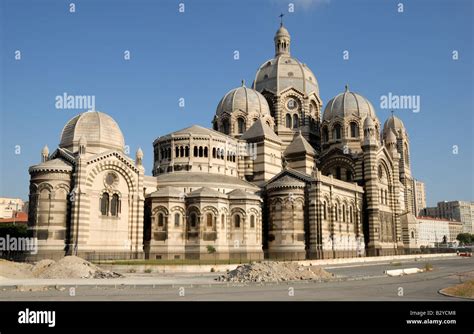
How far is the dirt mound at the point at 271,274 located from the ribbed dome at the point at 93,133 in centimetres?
2892

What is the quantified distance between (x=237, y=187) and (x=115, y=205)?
15919 mm

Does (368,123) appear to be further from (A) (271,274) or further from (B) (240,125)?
(A) (271,274)

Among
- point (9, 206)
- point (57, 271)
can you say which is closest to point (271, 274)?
point (57, 271)

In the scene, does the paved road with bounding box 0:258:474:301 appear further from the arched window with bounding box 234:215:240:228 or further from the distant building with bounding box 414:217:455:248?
the distant building with bounding box 414:217:455:248

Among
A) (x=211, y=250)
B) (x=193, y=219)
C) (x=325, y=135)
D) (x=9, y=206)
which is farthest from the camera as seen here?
(x=9, y=206)

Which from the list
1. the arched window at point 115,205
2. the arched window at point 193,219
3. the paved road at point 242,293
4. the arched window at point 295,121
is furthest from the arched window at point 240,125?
the paved road at point 242,293

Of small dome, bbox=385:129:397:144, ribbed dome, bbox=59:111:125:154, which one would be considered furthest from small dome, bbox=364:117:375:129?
ribbed dome, bbox=59:111:125:154

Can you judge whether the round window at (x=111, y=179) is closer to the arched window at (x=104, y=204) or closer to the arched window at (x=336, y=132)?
the arched window at (x=104, y=204)

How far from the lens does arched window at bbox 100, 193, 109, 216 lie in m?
49.9

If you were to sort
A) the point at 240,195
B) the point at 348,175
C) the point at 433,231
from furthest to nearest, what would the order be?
the point at 433,231
the point at 348,175
the point at 240,195

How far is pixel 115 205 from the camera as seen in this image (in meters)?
51.0

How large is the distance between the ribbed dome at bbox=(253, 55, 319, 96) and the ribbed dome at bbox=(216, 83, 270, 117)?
5.33 m

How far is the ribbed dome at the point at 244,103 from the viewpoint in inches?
2936
